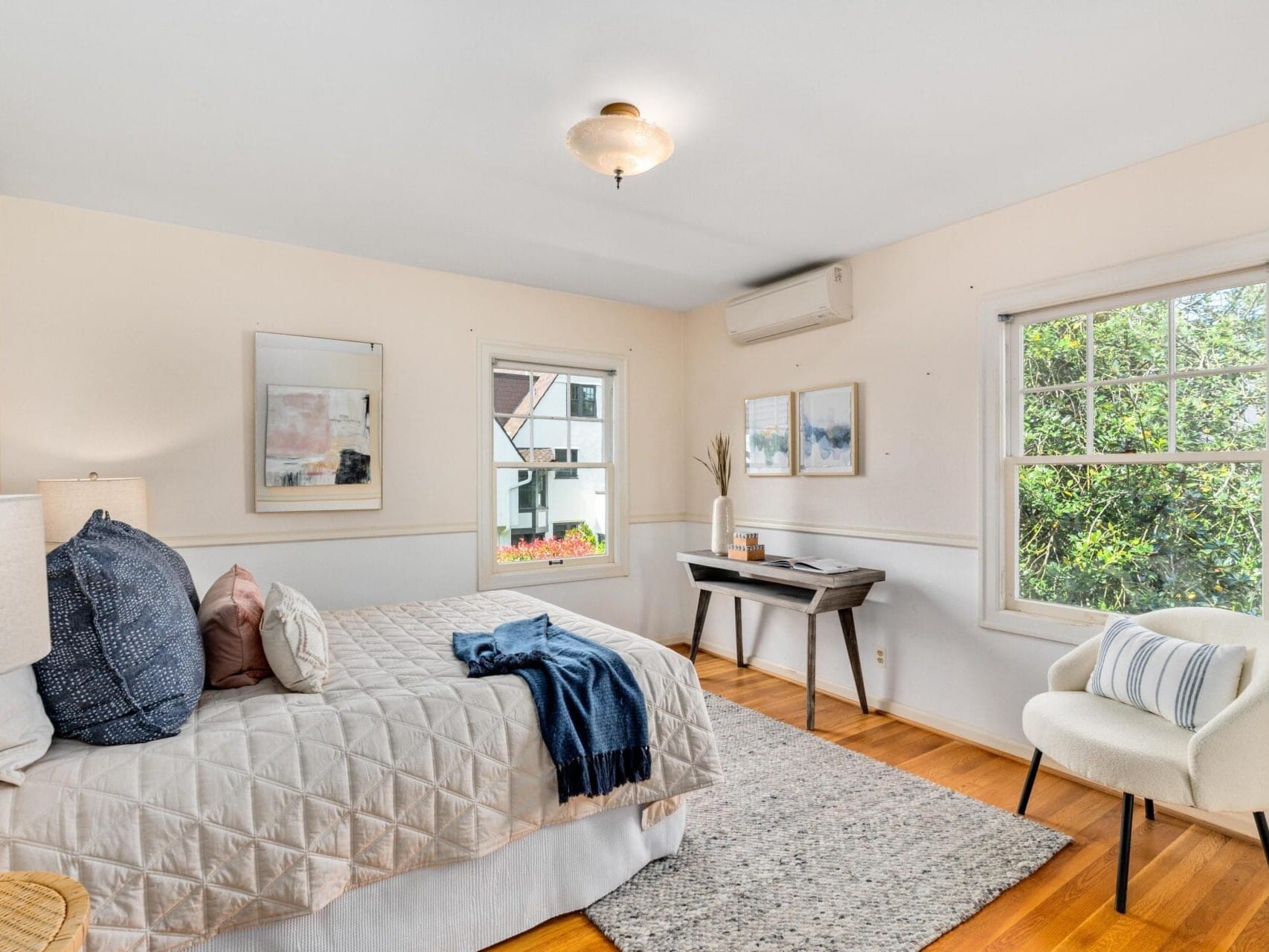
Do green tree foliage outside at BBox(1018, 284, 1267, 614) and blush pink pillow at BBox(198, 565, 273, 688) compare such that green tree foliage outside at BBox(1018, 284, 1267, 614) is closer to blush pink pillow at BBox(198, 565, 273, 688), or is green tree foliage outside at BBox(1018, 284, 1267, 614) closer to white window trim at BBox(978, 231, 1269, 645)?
white window trim at BBox(978, 231, 1269, 645)

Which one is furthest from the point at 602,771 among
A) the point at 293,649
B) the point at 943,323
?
the point at 943,323

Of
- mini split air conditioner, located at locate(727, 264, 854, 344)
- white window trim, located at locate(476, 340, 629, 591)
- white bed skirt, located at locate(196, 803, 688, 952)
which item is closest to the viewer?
white bed skirt, located at locate(196, 803, 688, 952)

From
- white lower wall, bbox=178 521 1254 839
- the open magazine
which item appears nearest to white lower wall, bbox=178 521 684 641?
white lower wall, bbox=178 521 1254 839

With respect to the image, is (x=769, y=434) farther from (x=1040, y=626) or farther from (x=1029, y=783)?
(x=1029, y=783)

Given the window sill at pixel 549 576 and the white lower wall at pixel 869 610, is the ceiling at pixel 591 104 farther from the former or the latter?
the window sill at pixel 549 576

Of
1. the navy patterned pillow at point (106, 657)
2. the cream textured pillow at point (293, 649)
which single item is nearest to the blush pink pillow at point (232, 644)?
the cream textured pillow at point (293, 649)

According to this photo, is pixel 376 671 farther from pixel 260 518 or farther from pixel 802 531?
pixel 802 531

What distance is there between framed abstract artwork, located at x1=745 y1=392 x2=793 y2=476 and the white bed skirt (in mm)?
2437

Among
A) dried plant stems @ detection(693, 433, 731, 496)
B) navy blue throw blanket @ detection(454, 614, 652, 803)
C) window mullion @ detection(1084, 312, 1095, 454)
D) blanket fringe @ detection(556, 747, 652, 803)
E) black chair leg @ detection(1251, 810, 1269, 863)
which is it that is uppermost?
window mullion @ detection(1084, 312, 1095, 454)

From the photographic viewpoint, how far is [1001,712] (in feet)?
9.95

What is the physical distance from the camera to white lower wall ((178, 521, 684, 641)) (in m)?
3.39

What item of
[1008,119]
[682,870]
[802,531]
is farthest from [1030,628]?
[1008,119]

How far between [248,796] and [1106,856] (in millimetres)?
2596

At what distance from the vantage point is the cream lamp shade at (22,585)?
0.86 m
